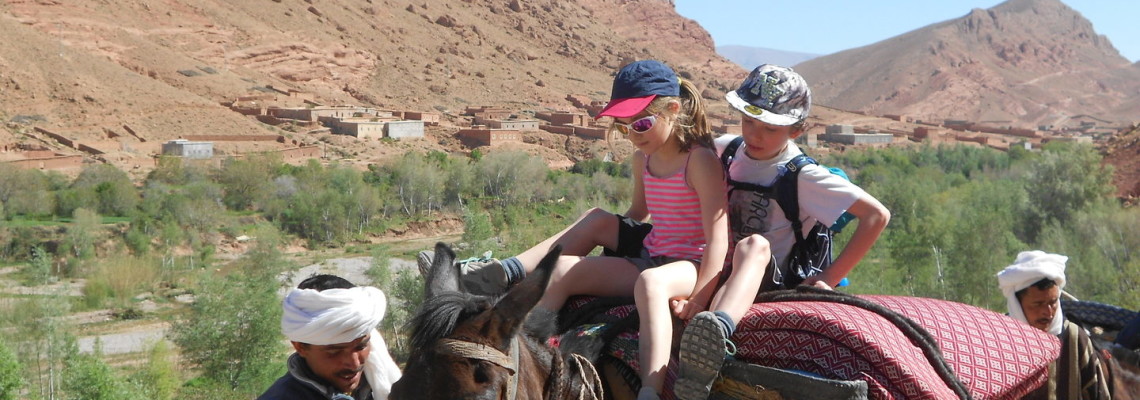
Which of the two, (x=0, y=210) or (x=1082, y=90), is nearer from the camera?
(x=0, y=210)

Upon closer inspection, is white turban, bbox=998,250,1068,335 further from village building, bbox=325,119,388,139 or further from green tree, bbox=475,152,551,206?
village building, bbox=325,119,388,139

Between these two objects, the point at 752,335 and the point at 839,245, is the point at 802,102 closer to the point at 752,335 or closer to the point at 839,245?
the point at 752,335

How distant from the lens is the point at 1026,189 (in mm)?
33750

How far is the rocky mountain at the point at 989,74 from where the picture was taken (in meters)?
130

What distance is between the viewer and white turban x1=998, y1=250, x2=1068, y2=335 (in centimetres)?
408

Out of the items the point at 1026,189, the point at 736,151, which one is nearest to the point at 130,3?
the point at 1026,189

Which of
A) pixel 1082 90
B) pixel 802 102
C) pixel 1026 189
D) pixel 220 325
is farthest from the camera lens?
pixel 1082 90

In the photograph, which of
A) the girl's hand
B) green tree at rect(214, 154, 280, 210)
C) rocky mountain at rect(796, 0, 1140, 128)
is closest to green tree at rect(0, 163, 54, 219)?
green tree at rect(214, 154, 280, 210)

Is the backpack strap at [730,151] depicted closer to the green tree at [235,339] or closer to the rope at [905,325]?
the rope at [905,325]

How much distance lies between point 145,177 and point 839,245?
36027mm

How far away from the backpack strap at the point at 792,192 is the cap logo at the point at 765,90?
0.20 meters

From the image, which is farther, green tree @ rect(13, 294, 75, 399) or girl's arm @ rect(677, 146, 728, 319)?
green tree @ rect(13, 294, 75, 399)

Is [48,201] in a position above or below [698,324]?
below

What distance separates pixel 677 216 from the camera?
3.08 meters
